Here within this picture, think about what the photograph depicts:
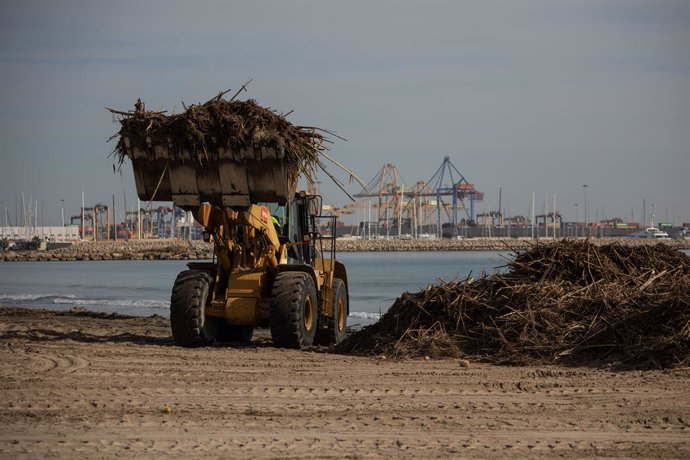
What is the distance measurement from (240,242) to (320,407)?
5.48m

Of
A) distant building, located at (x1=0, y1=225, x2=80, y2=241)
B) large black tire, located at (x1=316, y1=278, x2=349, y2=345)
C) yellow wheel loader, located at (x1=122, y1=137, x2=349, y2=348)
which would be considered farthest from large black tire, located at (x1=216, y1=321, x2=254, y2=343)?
distant building, located at (x1=0, y1=225, x2=80, y2=241)

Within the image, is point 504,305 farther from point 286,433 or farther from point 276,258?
point 286,433

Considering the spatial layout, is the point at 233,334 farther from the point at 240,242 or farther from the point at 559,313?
the point at 559,313

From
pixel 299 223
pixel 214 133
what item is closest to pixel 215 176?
A: pixel 214 133

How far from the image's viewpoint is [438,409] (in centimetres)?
959

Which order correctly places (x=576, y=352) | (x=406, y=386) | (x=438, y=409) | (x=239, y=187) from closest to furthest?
1. (x=438, y=409)
2. (x=406, y=386)
3. (x=576, y=352)
4. (x=239, y=187)

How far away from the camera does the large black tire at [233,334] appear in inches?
644

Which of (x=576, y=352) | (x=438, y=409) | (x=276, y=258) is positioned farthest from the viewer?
(x=276, y=258)

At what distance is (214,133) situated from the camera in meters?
13.8

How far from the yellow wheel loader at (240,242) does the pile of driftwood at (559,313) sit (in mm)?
1166

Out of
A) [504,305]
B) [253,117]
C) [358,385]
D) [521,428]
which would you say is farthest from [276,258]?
[521,428]

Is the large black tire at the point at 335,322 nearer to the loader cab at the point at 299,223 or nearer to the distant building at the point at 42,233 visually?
the loader cab at the point at 299,223

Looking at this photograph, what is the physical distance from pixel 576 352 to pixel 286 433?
5.61 m

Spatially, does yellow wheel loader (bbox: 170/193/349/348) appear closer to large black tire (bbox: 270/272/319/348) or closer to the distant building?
large black tire (bbox: 270/272/319/348)
